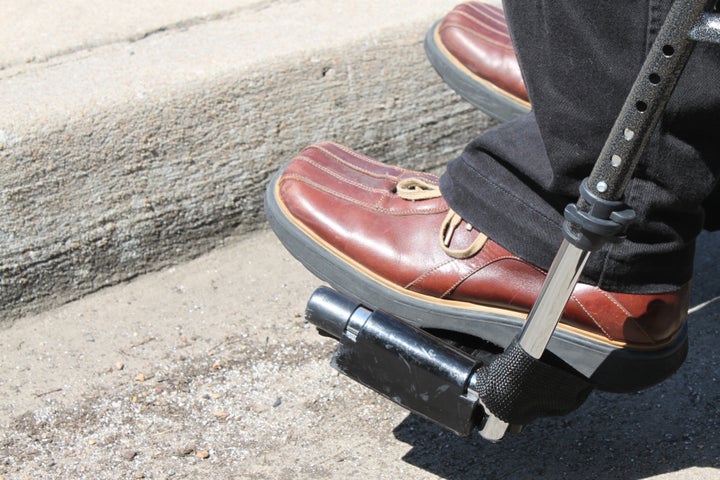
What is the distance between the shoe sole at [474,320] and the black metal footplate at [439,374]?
0.05 metres

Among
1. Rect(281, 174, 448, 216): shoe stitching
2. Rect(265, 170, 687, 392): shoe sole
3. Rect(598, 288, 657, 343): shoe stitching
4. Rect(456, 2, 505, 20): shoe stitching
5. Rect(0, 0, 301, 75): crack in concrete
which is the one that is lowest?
Rect(265, 170, 687, 392): shoe sole

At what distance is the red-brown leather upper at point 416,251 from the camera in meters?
1.15

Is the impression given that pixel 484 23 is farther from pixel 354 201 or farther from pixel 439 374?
pixel 439 374

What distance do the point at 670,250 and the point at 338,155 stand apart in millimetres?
604

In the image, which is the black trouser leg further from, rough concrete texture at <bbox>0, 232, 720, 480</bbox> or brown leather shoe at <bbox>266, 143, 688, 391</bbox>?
rough concrete texture at <bbox>0, 232, 720, 480</bbox>

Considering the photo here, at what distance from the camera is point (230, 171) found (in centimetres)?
175

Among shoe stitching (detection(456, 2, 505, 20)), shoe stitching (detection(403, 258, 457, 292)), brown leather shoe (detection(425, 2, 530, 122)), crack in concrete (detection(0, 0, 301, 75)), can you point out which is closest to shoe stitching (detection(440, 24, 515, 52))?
brown leather shoe (detection(425, 2, 530, 122))

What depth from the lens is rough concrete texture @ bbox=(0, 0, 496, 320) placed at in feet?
5.16

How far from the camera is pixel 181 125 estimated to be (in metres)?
1.68

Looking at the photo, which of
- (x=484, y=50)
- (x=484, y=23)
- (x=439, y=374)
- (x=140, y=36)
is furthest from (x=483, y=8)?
(x=439, y=374)

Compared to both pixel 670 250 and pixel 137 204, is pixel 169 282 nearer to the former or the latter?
pixel 137 204

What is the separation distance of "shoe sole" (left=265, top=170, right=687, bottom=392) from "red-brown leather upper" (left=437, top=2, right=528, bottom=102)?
1.95 feet

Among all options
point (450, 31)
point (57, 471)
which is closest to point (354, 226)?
point (57, 471)

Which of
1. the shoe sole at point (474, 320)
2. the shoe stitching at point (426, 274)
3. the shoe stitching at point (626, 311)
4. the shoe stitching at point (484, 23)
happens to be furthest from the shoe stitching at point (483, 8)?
the shoe stitching at point (626, 311)
